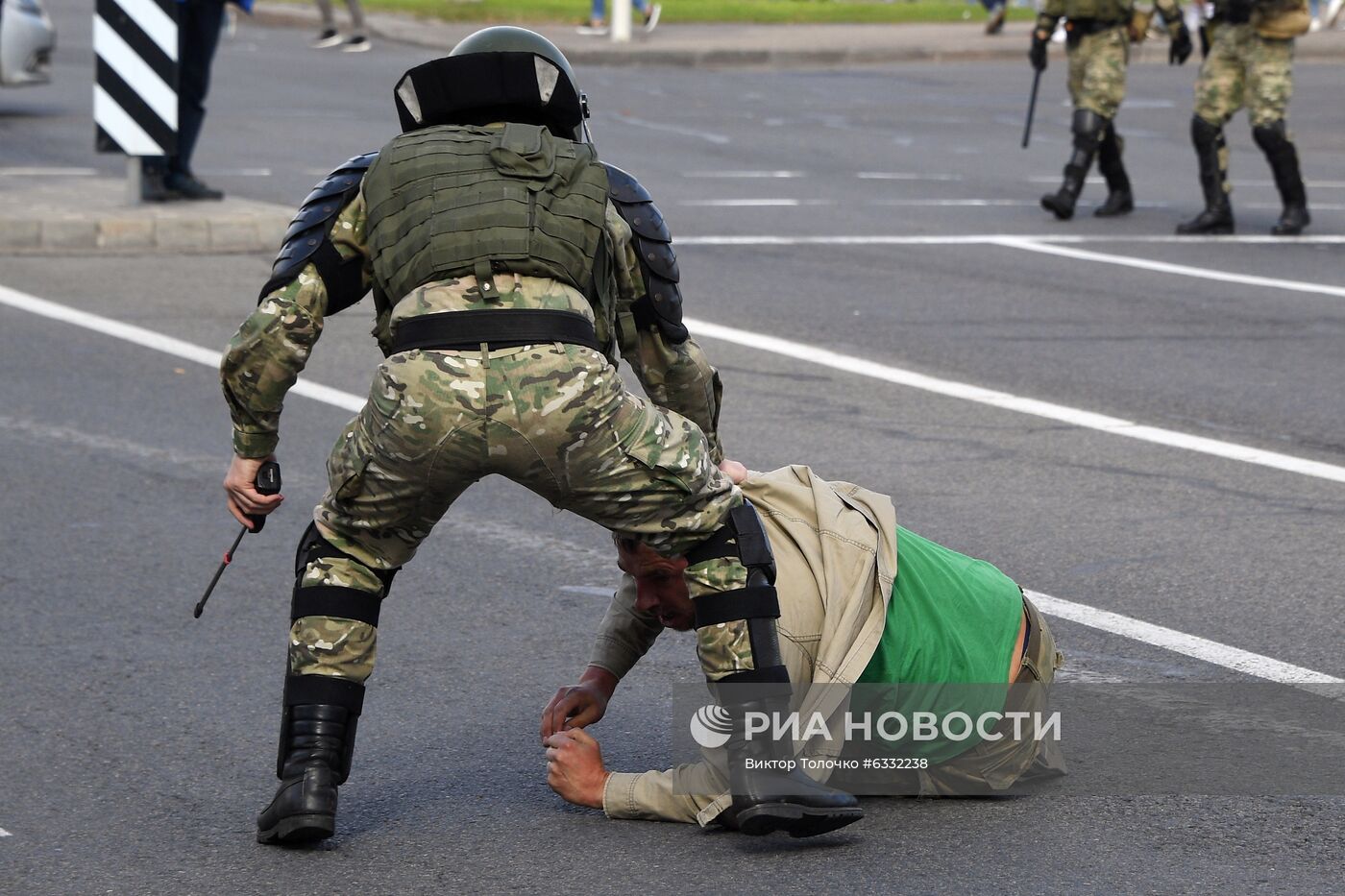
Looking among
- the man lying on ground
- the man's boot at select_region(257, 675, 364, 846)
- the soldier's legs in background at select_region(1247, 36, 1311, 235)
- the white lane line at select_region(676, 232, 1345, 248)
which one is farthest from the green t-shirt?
the soldier's legs in background at select_region(1247, 36, 1311, 235)

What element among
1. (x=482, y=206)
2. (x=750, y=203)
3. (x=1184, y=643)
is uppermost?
(x=482, y=206)

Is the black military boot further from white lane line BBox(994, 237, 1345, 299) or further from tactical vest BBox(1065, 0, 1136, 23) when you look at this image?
tactical vest BBox(1065, 0, 1136, 23)

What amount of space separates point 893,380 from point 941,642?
415cm

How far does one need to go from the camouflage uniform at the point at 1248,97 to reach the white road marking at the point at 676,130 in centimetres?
477

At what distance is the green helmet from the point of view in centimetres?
370

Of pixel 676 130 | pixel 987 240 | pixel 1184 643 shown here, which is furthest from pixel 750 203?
pixel 1184 643

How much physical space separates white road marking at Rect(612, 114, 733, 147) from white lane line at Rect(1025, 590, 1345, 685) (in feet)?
35.7

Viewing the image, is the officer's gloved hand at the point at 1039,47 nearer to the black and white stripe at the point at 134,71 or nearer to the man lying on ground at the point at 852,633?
the black and white stripe at the point at 134,71

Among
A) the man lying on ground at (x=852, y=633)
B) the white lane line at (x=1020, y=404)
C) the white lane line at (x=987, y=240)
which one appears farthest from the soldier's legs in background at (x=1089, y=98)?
the man lying on ground at (x=852, y=633)

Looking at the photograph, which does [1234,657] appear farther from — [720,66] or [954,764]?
[720,66]

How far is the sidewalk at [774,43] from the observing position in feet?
76.5

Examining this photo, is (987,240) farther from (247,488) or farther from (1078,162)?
(247,488)

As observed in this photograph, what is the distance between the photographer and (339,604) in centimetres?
380

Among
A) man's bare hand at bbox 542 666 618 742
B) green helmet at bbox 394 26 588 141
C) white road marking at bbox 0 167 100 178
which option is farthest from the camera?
white road marking at bbox 0 167 100 178
